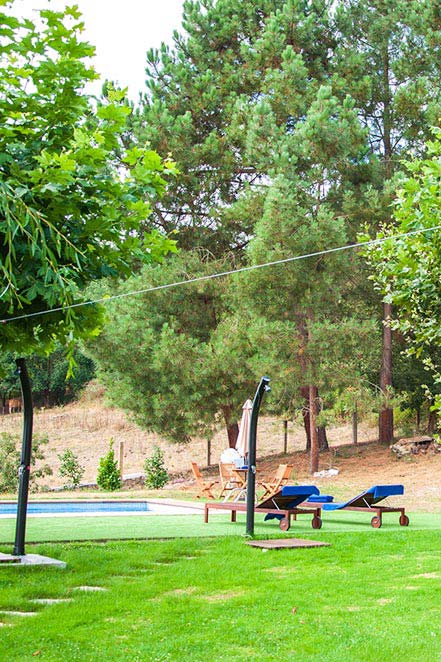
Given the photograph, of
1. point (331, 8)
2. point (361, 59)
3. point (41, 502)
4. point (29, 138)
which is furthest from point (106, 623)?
point (331, 8)

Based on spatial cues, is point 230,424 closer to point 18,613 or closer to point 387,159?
point 387,159

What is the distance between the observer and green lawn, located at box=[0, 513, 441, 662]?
4.21 m

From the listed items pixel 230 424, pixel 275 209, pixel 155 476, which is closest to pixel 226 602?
pixel 275 209

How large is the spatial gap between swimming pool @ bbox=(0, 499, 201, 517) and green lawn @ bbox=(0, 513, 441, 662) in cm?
544

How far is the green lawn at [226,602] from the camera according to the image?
421cm

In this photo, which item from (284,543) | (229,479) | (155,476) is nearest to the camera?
(284,543)

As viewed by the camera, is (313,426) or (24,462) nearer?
(24,462)

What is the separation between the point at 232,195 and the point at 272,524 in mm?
13527

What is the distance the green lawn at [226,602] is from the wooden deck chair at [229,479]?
15.7 ft

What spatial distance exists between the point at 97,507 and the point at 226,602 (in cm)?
950

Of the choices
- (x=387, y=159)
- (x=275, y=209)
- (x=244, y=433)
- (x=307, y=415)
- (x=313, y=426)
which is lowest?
(x=244, y=433)

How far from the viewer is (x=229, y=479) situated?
14.2m

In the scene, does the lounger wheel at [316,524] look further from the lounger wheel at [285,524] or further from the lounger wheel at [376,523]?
the lounger wheel at [376,523]

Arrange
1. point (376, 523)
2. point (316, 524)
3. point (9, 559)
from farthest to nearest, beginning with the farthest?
1. point (376, 523)
2. point (316, 524)
3. point (9, 559)
